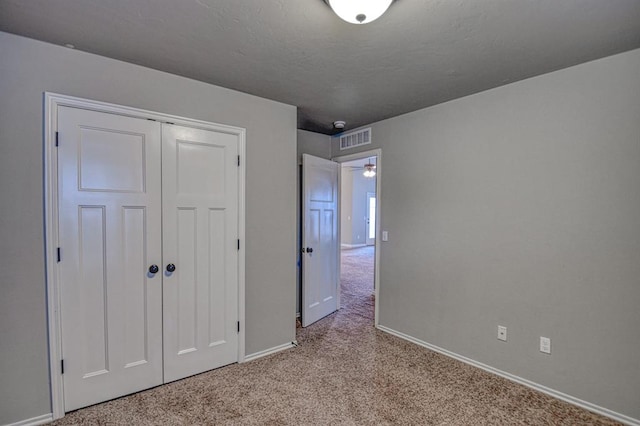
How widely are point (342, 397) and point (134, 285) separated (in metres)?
1.81

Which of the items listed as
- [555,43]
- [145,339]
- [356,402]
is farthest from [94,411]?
[555,43]

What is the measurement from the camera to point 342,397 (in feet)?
7.39

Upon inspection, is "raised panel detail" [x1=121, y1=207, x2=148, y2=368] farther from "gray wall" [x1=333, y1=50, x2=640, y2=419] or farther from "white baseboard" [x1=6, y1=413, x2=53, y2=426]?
"gray wall" [x1=333, y1=50, x2=640, y2=419]

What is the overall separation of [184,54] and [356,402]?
9.17 ft

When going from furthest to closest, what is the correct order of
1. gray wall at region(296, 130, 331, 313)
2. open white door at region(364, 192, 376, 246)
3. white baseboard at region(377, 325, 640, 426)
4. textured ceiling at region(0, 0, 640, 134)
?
open white door at region(364, 192, 376, 246) < gray wall at region(296, 130, 331, 313) < white baseboard at region(377, 325, 640, 426) < textured ceiling at region(0, 0, 640, 134)

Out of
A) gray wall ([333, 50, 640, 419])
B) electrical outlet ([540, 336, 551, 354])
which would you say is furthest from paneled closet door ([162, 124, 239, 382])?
electrical outlet ([540, 336, 551, 354])

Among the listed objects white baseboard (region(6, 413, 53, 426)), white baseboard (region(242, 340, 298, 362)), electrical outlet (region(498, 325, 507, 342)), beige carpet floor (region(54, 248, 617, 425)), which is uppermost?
electrical outlet (region(498, 325, 507, 342))

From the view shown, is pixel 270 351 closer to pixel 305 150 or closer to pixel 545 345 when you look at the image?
pixel 545 345

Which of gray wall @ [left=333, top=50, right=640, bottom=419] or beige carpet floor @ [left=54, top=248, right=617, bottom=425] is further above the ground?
gray wall @ [left=333, top=50, right=640, bottom=419]

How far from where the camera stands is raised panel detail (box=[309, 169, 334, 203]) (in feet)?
12.2

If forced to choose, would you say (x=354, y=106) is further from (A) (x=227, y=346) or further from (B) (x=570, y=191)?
(A) (x=227, y=346)

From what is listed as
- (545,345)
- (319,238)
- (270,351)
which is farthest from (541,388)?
(319,238)

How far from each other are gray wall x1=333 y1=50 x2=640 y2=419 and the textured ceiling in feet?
1.08

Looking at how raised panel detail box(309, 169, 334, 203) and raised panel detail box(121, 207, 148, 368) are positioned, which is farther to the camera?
raised panel detail box(309, 169, 334, 203)
